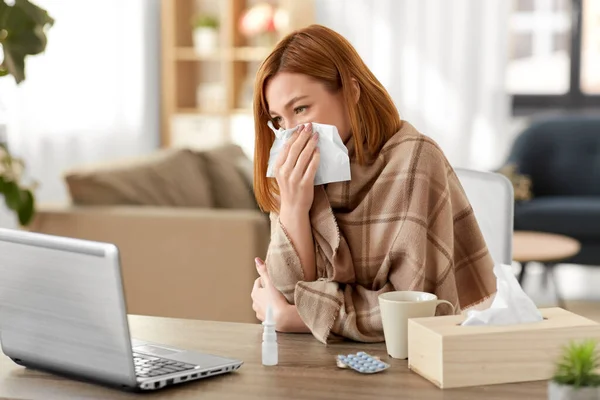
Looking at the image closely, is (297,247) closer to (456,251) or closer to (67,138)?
(456,251)

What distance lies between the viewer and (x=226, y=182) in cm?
414

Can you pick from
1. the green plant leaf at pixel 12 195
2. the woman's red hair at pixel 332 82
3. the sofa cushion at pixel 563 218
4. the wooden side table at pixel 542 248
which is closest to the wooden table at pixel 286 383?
the woman's red hair at pixel 332 82

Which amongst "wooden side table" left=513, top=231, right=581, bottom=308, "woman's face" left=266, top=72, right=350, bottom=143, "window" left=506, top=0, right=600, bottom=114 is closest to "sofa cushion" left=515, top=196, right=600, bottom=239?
"wooden side table" left=513, top=231, right=581, bottom=308

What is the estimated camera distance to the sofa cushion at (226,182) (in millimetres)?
4117

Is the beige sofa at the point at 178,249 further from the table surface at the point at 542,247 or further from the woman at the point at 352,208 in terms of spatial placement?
the woman at the point at 352,208

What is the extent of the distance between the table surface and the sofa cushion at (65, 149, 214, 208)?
1351mm

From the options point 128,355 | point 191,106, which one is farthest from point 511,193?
point 191,106

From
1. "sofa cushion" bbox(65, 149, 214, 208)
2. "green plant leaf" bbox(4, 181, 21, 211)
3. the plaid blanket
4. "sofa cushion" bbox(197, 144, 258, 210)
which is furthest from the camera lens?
"sofa cushion" bbox(197, 144, 258, 210)

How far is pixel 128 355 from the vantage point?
1.22 m

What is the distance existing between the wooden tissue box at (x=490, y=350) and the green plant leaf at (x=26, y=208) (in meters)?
2.29

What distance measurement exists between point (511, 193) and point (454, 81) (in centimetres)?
406

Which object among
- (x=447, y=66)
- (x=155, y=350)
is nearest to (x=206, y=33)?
(x=447, y=66)

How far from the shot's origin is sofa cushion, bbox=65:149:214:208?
3.52 metres

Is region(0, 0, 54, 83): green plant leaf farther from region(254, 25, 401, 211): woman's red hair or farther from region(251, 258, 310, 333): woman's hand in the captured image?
region(251, 258, 310, 333): woman's hand
